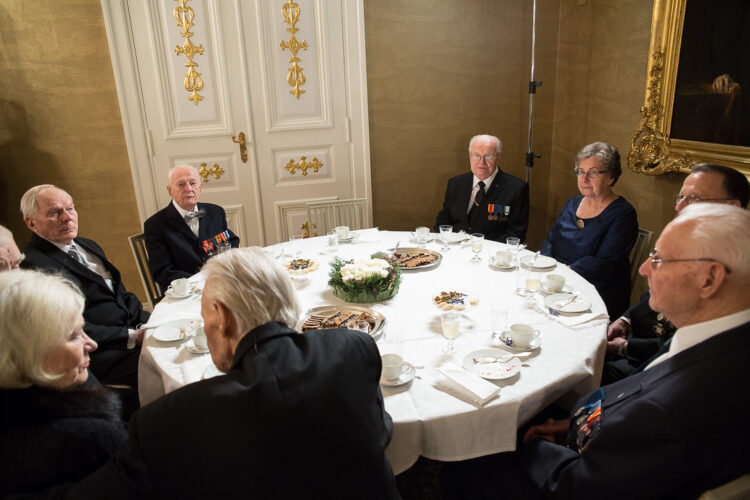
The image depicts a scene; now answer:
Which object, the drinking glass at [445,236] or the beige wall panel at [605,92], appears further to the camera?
the beige wall panel at [605,92]

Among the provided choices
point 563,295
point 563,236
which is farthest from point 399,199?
point 563,295

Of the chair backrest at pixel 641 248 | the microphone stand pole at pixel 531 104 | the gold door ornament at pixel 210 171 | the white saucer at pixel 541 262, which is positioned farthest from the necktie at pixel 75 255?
the microphone stand pole at pixel 531 104

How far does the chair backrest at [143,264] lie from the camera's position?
3129 mm

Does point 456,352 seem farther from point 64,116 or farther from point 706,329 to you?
point 64,116

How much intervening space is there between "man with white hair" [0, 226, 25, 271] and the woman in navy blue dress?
9.23ft

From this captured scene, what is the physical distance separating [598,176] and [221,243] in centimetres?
235

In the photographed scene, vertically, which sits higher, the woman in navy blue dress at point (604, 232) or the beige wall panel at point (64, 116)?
the beige wall panel at point (64, 116)

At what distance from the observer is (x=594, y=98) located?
4.09m

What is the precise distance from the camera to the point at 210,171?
4184 millimetres

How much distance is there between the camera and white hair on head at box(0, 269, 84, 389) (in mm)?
1121

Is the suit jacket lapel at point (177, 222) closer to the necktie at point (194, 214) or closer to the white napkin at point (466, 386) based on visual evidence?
the necktie at point (194, 214)

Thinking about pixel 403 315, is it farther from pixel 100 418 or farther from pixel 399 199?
pixel 399 199

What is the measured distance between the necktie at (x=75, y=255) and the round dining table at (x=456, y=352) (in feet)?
1.87

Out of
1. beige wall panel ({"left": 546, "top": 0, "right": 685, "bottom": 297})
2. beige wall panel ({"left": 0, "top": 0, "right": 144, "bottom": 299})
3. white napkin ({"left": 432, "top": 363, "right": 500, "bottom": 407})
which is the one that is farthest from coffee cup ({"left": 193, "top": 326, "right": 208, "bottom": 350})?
beige wall panel ({"left": 546, "top": 0, "right": 685, "bottom": 297})
